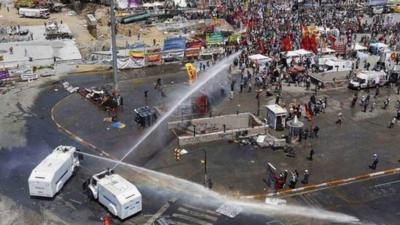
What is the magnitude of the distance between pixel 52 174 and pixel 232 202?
1402cm

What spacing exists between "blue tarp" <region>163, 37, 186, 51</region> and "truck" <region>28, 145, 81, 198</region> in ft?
122

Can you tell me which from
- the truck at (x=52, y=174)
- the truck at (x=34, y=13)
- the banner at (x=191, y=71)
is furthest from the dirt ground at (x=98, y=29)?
the truck at (x=52, y=174)

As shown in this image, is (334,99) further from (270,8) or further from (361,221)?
(270,8)

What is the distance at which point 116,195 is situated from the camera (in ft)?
120

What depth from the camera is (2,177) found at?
142ft

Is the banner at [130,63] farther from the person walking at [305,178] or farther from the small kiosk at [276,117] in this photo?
the person walking at [305,178]

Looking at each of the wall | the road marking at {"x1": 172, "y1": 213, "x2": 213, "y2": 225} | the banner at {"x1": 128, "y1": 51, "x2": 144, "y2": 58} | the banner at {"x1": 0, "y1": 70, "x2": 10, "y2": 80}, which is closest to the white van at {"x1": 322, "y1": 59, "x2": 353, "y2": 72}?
the wall

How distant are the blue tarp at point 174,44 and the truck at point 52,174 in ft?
122

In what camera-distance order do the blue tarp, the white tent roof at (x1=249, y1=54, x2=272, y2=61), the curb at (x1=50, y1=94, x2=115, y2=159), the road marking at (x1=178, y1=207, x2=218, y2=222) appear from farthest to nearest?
the blue tarp, the white tent roof at (x1=249, y1=54, x2=272, y2=61), the curb at (x1=50, y1=94, x2=115, y2=159), the road marking at (x1=178, y1=207, x2=218, y2=222)

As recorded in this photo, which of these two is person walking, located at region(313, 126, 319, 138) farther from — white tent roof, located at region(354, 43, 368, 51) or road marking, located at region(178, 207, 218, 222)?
white tent roof, located at region(354, 43, 368, 51)

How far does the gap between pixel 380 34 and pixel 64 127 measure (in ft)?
209

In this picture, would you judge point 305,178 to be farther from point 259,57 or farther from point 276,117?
point 259,57

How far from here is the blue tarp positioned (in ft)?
255

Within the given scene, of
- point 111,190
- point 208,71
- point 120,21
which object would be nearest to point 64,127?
point 111,190
